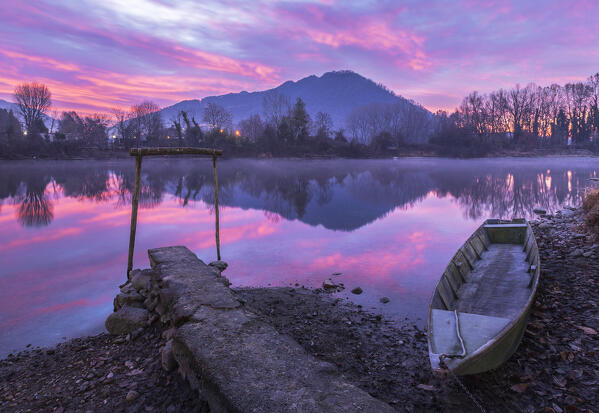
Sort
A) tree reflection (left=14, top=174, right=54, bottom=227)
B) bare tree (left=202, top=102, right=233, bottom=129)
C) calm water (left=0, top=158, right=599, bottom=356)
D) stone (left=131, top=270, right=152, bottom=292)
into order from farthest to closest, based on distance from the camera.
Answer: bare tree (left=202, top=102, right=233, bottom=129), tree reflection (left=14, top=174, right=54, bottom=227), calm water (left=0, top=158, right=599, bottom=356), stone (left=131, top=270, right=152, bottom=292)

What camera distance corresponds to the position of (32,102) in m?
82.4

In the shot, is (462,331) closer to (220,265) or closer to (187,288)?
(187,288)

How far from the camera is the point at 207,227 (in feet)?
57.8

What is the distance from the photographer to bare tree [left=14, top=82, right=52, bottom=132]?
265 feet

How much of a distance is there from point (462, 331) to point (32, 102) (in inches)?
4248

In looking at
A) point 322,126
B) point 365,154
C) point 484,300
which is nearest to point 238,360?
point 484,300

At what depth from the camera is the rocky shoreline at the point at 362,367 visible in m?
4.48

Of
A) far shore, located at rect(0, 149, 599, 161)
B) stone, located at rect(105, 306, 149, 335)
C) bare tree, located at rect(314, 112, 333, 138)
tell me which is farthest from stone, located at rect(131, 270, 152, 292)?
bare tree, located at rect(314, 112, 333, 138)

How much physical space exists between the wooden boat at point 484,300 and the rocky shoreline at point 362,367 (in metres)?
0.55

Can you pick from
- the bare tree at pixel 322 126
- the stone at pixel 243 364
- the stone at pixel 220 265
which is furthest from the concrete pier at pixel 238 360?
the bare tree at pixel 322 126

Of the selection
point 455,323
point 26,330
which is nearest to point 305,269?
point 455,323

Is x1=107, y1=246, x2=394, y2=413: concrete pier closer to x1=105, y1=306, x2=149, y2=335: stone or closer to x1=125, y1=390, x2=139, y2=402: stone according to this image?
x1=105, y1=306, x2=149, y2=335: stone

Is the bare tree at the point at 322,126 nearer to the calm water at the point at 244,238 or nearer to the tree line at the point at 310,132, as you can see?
the tree line at the point at 310,132

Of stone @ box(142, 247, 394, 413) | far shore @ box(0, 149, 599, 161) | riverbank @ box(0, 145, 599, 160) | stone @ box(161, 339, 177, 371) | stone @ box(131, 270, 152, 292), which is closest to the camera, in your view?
stone @ box(142, 247, 394, 413)
